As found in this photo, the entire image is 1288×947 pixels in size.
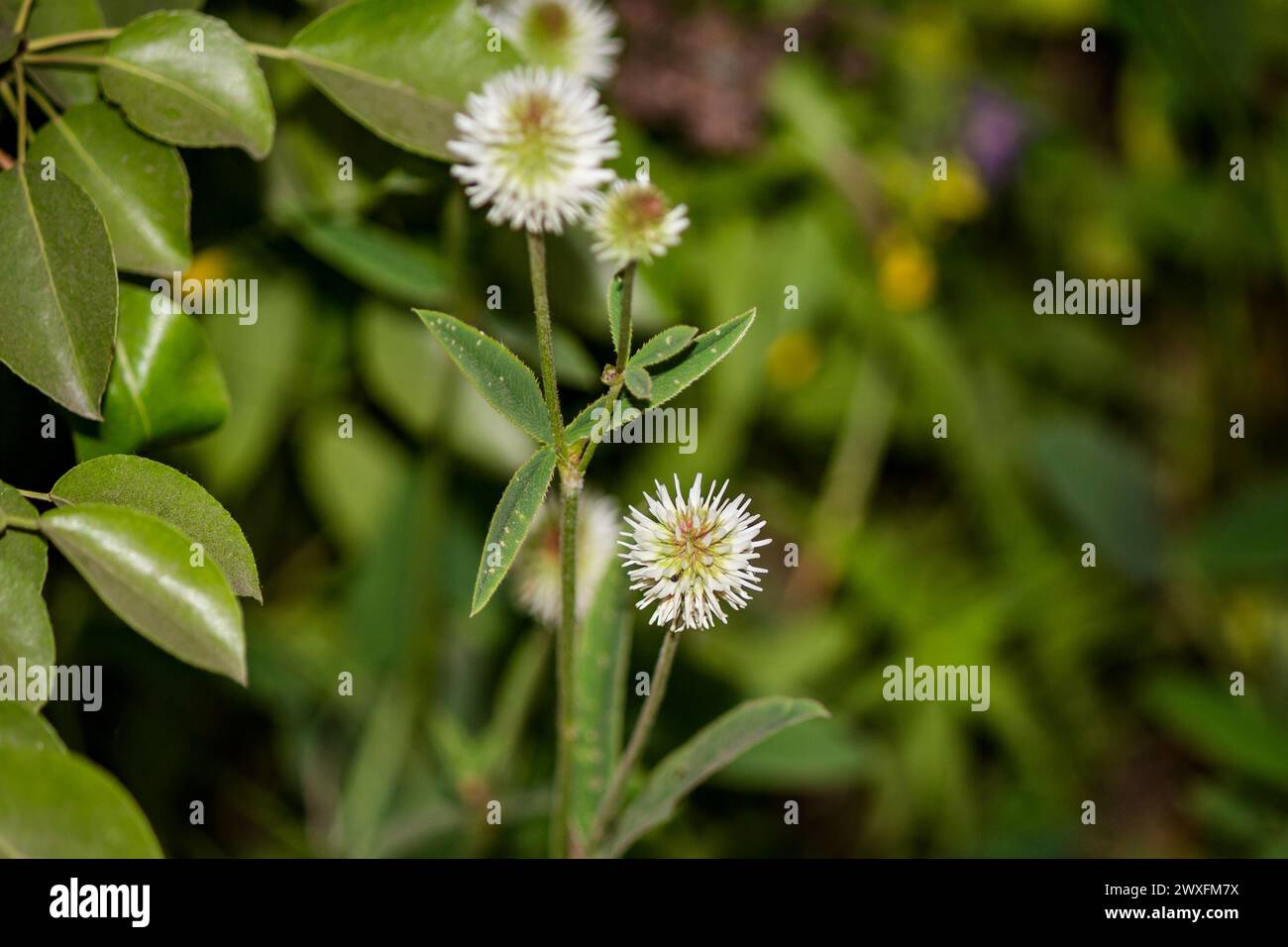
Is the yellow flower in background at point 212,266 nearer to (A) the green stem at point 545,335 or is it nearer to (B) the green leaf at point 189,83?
(B) the green leaf at point 189,83

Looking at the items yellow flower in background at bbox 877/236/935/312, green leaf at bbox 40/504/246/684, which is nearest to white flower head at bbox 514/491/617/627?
green leaf at bbox 40/504/246/684

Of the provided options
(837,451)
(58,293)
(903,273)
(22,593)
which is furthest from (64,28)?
(837,451)

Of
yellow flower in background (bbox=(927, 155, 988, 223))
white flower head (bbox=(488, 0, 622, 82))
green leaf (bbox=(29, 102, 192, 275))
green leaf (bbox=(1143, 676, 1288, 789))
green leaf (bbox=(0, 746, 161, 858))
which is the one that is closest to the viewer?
green leaf (bbox=(0, 746, 161, 858))

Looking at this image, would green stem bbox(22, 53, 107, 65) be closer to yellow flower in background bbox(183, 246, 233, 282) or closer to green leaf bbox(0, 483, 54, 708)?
green leaf bbox(0, 483, 54, 708)

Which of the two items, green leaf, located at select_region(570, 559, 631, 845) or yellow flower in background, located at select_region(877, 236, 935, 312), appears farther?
yellow flower in background, located at select_region(877, 236, 935, 312)

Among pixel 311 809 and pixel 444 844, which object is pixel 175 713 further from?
pixel 444 844

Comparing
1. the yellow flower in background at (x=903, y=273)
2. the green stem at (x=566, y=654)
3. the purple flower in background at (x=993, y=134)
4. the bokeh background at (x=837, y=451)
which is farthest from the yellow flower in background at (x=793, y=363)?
the green stem at (x=566, y=654)
